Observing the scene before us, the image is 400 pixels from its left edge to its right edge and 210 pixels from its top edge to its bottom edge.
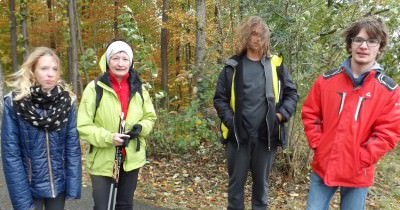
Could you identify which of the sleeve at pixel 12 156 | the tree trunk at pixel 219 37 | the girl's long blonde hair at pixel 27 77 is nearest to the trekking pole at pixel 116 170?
the girl's long blonde hair at pixel 27 77

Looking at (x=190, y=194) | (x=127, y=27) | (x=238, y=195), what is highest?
(x=127, y=27)

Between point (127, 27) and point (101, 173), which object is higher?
point (127, 27)

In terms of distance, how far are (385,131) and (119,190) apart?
217 cm

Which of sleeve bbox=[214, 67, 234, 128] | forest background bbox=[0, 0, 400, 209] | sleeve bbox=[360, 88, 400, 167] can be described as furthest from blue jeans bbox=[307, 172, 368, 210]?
forest background bbox=[0, 0, 400, 209]

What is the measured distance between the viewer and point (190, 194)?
5.35 meters

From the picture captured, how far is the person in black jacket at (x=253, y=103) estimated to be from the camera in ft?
11.7

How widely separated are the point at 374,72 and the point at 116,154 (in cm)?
209

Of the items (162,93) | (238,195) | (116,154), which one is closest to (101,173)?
(116,154)

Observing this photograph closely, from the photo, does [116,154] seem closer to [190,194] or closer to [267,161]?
[267,161]

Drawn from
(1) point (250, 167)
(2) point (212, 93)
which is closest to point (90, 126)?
(1) point (250, 167)

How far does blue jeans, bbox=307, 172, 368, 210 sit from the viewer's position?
9.63 ft

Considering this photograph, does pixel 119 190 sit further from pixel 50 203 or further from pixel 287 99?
pixel 287 99

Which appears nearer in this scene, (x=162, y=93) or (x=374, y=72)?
(x=374, y=72)

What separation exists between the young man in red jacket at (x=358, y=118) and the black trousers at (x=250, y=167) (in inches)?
28.4
